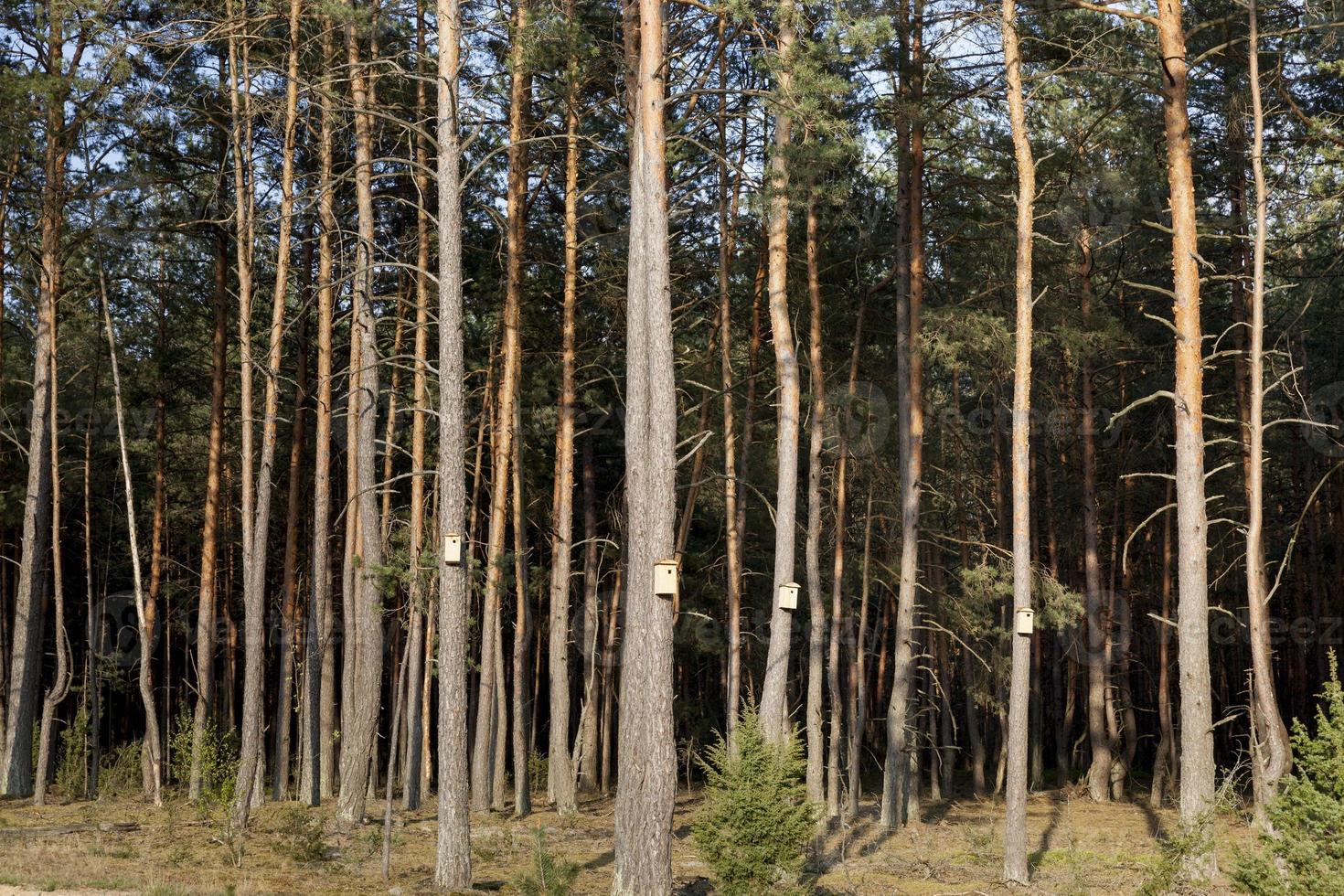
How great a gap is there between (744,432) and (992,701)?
6428mm

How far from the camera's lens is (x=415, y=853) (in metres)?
13.5

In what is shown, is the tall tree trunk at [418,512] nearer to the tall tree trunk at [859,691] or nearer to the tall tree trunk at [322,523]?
the tall tree trunk at [322,523]

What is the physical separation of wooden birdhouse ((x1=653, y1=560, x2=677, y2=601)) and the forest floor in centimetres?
335

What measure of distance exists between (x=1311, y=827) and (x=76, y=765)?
1827cm

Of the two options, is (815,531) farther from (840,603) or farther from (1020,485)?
(1020,485)

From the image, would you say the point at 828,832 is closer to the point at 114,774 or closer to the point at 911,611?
the point at 911,611

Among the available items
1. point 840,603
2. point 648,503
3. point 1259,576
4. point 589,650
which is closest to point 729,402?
point 840,603

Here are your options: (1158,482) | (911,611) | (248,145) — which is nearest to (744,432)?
(911,611)

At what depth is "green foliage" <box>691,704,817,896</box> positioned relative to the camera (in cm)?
951

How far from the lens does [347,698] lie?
58.5 ft

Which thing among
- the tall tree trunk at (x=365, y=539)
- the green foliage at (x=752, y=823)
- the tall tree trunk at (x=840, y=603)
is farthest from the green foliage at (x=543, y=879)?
the tall tree trunk at (x=840, y=603)

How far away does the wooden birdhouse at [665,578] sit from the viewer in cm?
955

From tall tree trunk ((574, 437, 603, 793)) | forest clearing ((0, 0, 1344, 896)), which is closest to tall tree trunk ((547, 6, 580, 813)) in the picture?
forest clearing ((0, 0, 1344, 896))

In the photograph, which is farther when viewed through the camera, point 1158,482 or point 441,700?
point 1158,482
